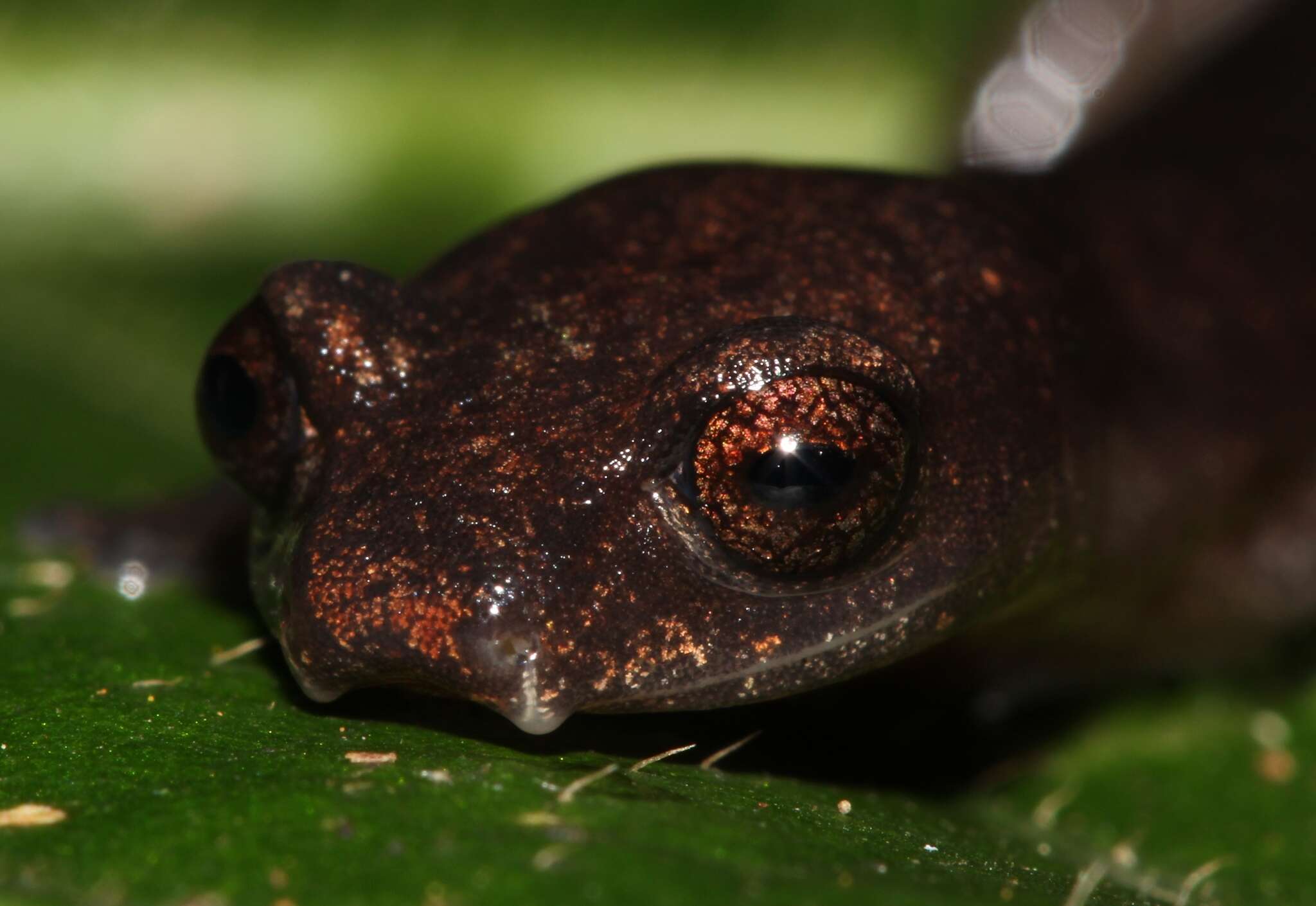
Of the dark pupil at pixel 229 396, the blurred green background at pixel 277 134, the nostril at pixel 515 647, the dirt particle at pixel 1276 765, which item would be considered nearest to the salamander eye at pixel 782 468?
the nostril at pixel 515 647

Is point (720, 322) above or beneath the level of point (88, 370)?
beneath

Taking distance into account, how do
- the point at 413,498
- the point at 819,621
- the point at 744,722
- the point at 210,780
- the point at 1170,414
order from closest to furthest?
the point at 210,780 → the point at 413,498 → the point at 819,621 → the point at 744,722 → the point at 1170,414

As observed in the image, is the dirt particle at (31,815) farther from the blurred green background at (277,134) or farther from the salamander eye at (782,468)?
the blurred green background at (277,134)

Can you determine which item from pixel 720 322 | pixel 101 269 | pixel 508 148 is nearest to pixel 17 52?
pixel 101 269

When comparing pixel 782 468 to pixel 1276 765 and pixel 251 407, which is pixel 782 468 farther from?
pixel 1276 765

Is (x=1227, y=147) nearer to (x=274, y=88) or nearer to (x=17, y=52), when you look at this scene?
(x=274, y=88)

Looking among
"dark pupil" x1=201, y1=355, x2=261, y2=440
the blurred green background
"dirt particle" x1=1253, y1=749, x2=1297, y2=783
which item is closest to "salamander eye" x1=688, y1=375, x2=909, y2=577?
"dark pupil" x1=201, y1=355, x2=261, y2=440

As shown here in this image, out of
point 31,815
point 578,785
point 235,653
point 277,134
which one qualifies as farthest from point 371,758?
point 277,134
